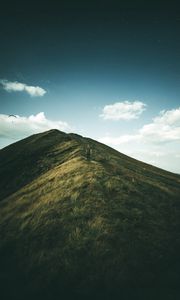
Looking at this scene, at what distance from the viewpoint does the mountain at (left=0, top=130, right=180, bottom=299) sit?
20969mm

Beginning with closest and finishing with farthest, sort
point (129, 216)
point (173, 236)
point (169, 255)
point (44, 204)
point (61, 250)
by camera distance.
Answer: point (169, 255) → point (61, 250) → point (173, 236) → point (129, 216) → point (44, 204)

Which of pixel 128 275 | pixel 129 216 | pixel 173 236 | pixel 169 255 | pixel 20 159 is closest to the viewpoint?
pixel 128 275

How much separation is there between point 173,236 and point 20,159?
50.5 meters

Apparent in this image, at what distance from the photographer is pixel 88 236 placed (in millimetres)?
26344

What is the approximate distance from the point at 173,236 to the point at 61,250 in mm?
12974

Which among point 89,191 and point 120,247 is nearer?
point 120,247

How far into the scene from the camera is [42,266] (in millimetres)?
23594

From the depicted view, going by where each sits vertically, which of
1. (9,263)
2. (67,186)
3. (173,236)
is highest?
(67,186)

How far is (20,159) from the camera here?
66.5 m

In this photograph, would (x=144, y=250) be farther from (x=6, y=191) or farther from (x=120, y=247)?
(x=6, y=191)

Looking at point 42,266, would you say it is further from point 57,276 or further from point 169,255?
point 169,255

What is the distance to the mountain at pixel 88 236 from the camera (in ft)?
68.8

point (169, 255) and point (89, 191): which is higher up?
point (89, 191)

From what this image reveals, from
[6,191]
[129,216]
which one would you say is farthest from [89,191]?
[6,191]
